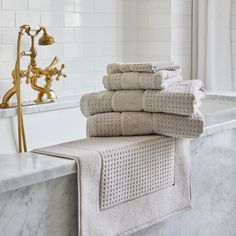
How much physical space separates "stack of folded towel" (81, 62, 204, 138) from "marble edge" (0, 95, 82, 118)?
0.69 metres

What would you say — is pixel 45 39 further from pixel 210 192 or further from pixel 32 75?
pixel 210 192

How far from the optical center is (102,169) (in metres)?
1.57

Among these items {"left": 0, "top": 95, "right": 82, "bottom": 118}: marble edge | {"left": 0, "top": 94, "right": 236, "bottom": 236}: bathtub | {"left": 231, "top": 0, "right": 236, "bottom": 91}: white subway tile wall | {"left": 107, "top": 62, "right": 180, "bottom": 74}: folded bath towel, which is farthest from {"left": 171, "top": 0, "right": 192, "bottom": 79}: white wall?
{"left": 107, "top": 62, "right": 180, "bottom": 74}: folded bath towel

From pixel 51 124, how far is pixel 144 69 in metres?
0.90

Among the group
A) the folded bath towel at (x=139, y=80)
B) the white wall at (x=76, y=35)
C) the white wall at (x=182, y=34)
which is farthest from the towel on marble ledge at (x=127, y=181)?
the white wall at (x=182, y=34)

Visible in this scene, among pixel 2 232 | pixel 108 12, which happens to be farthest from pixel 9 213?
pixel 108 12

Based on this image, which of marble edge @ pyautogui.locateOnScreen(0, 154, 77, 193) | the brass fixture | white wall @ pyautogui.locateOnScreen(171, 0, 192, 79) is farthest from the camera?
white wall @ pyautogui.locateOnScreen(171, 0, 192, 79)

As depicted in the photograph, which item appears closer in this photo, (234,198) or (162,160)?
(162,160)

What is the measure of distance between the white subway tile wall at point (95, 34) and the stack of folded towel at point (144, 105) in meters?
0.95

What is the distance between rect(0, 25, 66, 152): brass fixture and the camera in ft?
8.25

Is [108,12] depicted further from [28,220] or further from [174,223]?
[28,220]

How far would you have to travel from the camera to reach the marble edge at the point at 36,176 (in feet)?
4.39

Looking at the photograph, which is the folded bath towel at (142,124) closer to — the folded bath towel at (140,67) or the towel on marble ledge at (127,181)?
the towel on marble ledge at (127,181)

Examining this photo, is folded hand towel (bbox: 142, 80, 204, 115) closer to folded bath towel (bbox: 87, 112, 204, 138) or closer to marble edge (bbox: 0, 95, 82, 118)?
folded bath towel (bbox: 87, 112, 204, 138)
